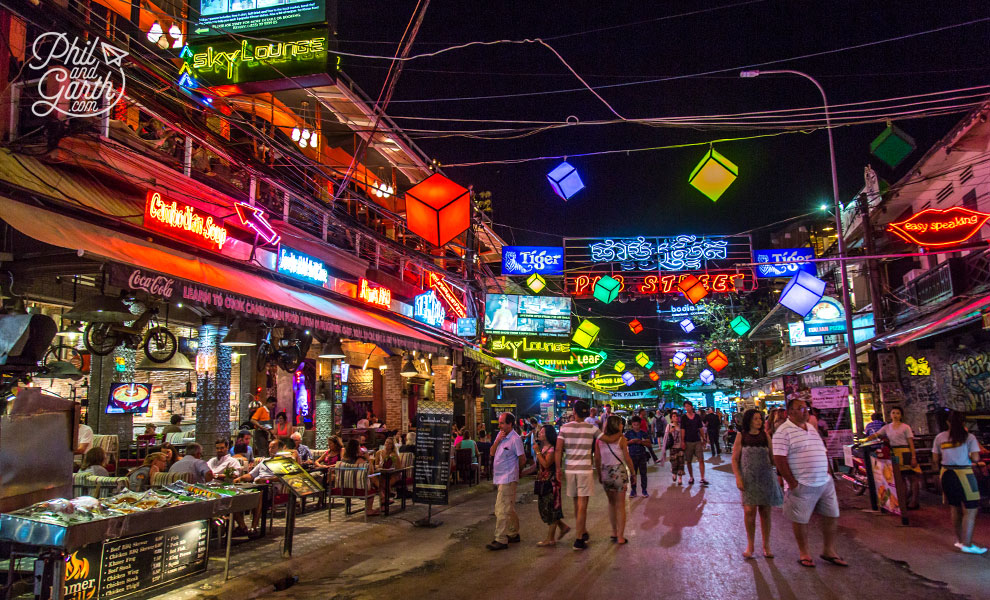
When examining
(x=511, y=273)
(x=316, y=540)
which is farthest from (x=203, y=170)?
(x=511, y=273)

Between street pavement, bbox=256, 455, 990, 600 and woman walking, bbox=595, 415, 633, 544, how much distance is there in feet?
1.03

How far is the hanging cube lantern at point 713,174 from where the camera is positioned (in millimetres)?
9531

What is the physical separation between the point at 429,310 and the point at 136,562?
50.9 feet

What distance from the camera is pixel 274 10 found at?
1173 centimetres

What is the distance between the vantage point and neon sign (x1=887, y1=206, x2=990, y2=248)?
1208cm

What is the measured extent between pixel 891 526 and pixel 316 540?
8950 millimetres

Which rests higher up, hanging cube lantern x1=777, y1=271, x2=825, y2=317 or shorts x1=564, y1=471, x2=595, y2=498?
hanging cube lantern x1=777, y1=271, x2=825, y2=317

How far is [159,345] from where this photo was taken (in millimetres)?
11516

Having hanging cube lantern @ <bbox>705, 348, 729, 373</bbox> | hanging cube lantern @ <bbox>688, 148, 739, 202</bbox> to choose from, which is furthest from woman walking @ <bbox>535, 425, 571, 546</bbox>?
hanging cube lantern @ <bbox>705, 348, 729, 373</bbox>

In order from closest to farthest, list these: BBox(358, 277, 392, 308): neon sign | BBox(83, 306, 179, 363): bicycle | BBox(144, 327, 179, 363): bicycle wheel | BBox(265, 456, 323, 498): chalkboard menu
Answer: BBox(265, 456, 323, 498): chalkboard menu → BBox(83, 306, 179, 363): bicycle → BBox(144, 327, 179, 363): bicycle wheel → BBox(358, 277, 392, 308): neon sign

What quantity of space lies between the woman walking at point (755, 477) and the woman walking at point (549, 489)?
102 inches

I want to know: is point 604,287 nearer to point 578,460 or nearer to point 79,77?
point 578,460

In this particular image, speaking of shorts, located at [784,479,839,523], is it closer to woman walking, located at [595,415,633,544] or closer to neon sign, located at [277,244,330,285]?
woman walking, located at [595,415,633,544]

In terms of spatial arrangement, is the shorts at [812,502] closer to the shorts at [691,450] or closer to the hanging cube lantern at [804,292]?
the shorts at [691,450]
